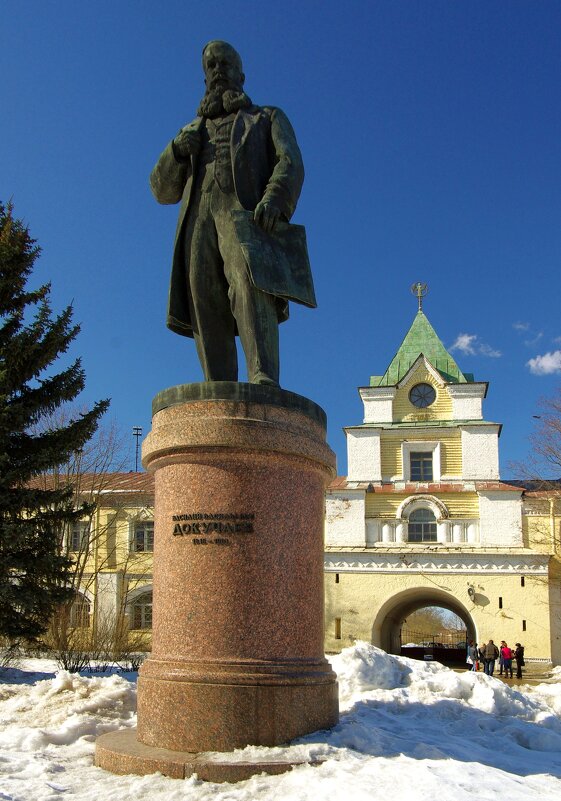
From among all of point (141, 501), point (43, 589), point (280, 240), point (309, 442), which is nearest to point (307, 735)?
point (309, 442)

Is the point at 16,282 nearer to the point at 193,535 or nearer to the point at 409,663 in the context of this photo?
the point at 409,663

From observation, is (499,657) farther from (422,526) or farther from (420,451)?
(420,451)

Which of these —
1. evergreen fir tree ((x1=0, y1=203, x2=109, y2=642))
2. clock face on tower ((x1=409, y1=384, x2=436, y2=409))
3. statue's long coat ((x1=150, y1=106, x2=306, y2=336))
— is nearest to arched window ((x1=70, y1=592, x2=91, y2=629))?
evergreen fir tree ((x1=0, y1=203, x2=109, y2=642))

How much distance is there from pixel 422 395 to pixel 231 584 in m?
31.5

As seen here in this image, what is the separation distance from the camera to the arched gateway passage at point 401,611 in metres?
31.3

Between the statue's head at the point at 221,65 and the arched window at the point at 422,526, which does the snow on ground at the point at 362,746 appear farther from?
the arched window at the point at 422,526

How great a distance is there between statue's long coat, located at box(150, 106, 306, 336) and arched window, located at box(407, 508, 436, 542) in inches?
1083

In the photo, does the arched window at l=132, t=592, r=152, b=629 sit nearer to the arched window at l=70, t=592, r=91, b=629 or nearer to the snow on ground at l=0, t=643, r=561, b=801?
the arched window at l=70, t=592, r=91, b=629

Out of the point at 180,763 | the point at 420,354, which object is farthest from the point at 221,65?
the point at 420,354

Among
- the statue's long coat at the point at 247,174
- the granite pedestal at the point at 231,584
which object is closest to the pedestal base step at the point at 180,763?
the granite pedestal at the point at 231,584

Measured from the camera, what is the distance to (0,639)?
15.0 m

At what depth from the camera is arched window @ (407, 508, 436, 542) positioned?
108 ft

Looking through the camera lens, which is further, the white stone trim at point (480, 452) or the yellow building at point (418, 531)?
the white stone trim at point (480, 452)

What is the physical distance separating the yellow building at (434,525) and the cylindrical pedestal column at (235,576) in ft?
84.8
